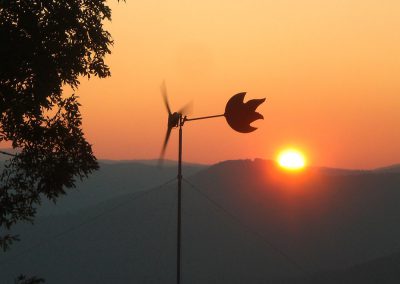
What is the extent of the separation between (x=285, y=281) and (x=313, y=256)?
35.1m

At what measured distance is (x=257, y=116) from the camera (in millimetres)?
23047

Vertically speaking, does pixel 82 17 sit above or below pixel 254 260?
above

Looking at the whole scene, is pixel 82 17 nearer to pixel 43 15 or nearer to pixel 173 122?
pixel 43 15

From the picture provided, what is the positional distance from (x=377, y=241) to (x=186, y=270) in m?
51.0

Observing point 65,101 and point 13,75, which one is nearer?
point 13,75

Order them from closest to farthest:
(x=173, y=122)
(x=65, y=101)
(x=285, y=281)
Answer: (x=173, y=122), (x=65, y=101), (x=285, y=281)

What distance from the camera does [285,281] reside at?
154000mm

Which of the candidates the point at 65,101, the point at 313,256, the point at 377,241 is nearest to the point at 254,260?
the point at 313,256

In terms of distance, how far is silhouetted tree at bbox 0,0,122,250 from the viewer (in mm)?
24094

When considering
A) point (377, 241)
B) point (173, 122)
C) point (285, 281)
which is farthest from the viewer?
point (377, 241)

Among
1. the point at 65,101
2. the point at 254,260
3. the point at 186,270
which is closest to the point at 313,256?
the point at 254,260

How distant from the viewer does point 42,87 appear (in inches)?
968

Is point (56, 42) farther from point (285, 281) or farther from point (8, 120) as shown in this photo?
point (285, 281)

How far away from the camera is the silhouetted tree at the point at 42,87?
2409 centimetres
